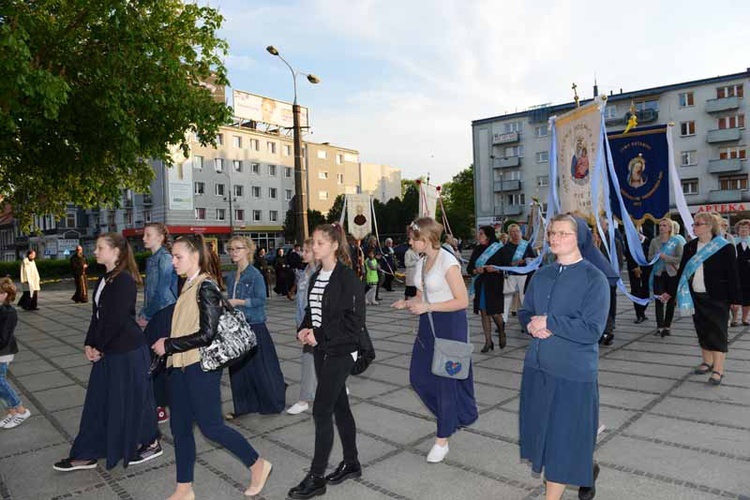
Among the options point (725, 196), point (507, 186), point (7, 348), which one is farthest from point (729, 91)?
point (7, 348)

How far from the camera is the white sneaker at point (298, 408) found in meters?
5.26

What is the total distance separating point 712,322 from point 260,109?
2001 inches

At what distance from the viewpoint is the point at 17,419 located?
5.13m

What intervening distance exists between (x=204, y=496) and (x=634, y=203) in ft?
27.2

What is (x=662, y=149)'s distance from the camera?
8.82 meters

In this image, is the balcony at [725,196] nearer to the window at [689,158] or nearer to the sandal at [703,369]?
the window at [689,158]

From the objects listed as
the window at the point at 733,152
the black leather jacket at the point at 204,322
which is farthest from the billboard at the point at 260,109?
the black leather jacket at the point at 204,322

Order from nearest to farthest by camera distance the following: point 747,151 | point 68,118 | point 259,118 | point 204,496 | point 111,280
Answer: point 204,496, point 111,280, point 68,118, point 747,151, point 259,118

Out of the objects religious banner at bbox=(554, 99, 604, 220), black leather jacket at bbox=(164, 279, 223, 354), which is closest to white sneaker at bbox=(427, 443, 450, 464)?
black leather jacket at bbox=(164, 279, 223, 354)

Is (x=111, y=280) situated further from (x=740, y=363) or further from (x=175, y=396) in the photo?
(x=740, y=363)

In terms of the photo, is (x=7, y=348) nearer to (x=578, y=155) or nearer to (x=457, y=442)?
(x=457, y=442)

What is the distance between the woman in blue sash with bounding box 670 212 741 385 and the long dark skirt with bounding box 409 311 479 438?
3.34 meters

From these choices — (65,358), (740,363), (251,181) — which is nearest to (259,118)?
(251,181)

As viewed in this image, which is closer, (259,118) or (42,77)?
(42,77)
